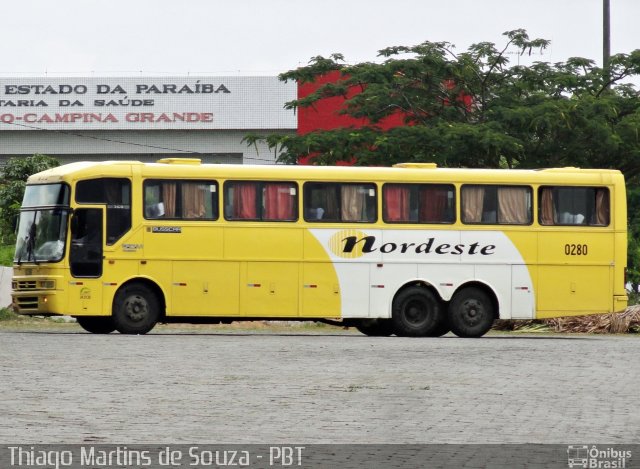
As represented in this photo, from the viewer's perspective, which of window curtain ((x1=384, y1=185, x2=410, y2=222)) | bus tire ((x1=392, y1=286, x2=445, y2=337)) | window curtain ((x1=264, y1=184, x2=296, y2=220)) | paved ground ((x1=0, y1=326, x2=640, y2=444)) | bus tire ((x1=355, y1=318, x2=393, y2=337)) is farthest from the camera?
bus tire ((x1=355, y1=318, x2=393, y2=337))

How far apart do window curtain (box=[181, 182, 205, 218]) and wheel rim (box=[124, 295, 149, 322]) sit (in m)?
1.83

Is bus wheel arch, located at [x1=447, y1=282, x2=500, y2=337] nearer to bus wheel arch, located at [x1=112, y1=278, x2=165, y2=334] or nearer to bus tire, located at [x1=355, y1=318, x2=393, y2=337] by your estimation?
bus tire, located at [x1=355, y1=318, x2=393, y2=337]

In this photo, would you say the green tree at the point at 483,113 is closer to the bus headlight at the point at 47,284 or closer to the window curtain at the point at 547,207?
the window curtain at the point at 547,207

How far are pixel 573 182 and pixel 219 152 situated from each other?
4975 centimetres

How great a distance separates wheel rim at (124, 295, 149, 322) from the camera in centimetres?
2736

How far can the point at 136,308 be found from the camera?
27.5 meters

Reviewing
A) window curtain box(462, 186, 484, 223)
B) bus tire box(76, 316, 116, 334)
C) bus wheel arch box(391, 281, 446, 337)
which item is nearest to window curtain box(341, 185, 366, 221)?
bus wheel arch box(391, 281, 446, 337)

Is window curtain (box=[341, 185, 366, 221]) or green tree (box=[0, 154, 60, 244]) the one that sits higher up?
green tree (box=[0, 154, 60, 244])

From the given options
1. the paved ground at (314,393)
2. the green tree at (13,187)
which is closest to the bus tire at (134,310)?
the paved ground at (314,393)

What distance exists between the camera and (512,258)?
2889 cm

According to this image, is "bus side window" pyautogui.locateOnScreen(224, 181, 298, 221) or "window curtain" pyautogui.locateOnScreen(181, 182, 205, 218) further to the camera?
"bus side window" pyautogui.locateOnScreen(224, 181, 298, 221)

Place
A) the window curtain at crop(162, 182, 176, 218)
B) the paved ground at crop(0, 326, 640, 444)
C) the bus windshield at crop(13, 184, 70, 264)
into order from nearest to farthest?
the paved ground at crop(0, 326, 640, 444), the bus windshield at crop(13, 184, 70, 264), the window curtain at crop(162, 182, 176, 218)

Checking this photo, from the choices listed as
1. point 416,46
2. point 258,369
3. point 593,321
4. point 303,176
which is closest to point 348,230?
point 303,176

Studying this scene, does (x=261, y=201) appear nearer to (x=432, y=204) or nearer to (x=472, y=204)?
(x=432, y=204)
